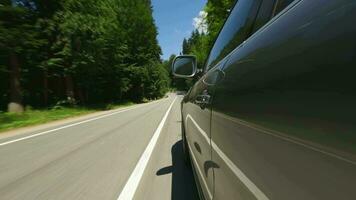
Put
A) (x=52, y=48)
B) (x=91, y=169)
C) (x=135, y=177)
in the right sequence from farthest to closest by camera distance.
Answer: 1. (x=52, y=48)
2. (x=91, y=169)
3. (x=135, y=177)

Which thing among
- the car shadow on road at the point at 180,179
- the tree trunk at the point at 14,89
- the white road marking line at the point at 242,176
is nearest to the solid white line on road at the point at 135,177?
the car shadow on road at the point at 180,179

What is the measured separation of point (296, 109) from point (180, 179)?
467cm

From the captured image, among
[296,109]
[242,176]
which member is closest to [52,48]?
[242,176]

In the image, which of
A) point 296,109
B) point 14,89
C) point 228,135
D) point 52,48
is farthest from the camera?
point 52,48

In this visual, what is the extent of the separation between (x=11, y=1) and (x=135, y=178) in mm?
22348

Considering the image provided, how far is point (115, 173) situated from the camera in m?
6.29

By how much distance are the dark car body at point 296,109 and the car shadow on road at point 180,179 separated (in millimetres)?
2894

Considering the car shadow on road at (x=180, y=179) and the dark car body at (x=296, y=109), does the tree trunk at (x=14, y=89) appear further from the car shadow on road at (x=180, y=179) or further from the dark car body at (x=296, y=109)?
the dark car body at (x=296, y=109)

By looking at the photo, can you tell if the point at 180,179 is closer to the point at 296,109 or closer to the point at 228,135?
the point at 228,135

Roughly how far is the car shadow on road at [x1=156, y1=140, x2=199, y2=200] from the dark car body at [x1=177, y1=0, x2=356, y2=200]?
2894 millimetres

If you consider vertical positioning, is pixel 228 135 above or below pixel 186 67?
below

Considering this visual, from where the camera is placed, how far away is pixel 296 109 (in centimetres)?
118

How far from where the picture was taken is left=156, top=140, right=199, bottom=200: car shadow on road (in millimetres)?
4895

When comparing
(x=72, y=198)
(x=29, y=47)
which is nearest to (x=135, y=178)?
(x=72, y=198)
